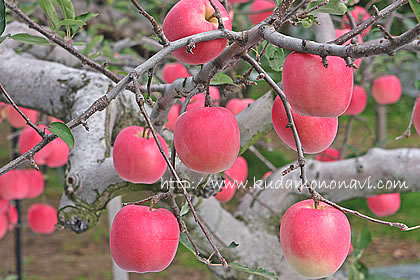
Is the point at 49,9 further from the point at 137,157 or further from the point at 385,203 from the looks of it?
the point at 385,203

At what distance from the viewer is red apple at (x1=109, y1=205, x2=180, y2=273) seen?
0.53 metres

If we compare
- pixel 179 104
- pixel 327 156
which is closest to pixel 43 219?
pixel 179 104

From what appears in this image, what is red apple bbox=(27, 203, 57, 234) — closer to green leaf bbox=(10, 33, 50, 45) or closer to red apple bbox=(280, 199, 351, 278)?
Result: green leaf bbox=(10, 33, 50, 45)

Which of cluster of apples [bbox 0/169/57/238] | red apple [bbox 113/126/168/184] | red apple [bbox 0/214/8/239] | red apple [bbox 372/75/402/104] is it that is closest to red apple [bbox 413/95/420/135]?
red apple [bbox 113/126/168/184]

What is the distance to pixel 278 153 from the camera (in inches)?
185

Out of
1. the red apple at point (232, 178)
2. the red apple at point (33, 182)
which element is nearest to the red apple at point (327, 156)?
the red apple at point (232, 178)

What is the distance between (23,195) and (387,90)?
1480mm

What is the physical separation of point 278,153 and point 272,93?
12.7 feet

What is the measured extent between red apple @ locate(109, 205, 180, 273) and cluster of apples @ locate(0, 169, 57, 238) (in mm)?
1045

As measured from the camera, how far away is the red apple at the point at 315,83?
44 cm

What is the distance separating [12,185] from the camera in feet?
4.92

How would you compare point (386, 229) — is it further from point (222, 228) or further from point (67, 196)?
point (67, 196)

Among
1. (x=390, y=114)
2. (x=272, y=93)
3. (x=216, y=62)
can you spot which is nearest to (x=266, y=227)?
(x=272, y=93)

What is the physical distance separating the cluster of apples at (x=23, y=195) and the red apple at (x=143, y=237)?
1045mm
